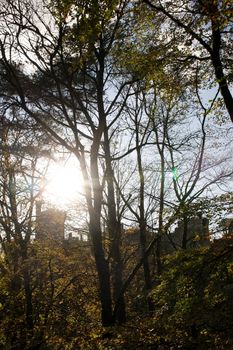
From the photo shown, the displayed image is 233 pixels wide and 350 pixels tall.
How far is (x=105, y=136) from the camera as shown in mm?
13266

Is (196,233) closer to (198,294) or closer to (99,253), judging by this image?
(198,294)

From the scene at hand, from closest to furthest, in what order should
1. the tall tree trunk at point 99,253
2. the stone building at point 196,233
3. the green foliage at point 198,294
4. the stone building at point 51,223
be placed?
1. the green foliage at point 198,294
2. the stone building at point 196,233
3. the tall tree trunk at point 99,253
4. the stone building at point 51,223

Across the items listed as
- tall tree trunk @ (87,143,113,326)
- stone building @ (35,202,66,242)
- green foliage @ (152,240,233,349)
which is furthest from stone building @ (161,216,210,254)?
stone building @ (35,202,66,242)

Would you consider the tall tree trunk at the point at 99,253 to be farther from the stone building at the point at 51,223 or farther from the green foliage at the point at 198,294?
the stone building at the point at 51,223

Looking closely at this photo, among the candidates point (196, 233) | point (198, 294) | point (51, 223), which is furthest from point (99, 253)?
point (51, 223)

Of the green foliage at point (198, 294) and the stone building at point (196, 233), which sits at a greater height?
the stone building at point (196, 233)

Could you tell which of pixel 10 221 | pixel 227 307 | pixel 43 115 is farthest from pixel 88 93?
Answer: pixel 227 307

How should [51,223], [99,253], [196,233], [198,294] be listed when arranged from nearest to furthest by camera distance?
[198,294] < [196,233] < [99,253] < [51,223]

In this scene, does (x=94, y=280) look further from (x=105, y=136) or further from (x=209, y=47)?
(x=209, y=47)

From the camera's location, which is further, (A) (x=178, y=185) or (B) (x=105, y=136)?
(A) (x=178, y=185)

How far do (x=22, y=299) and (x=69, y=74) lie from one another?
7018 millimetres

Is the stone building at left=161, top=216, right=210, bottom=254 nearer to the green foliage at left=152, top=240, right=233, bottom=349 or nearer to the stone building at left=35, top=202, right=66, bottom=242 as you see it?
the green foliage at left=152, top=240, right=233, bottom=349

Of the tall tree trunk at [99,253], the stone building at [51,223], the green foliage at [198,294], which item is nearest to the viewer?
the green foliage at [198,294]

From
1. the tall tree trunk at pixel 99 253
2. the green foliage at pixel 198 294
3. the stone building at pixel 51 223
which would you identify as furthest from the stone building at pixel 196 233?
the stone building at pixel 51 223
